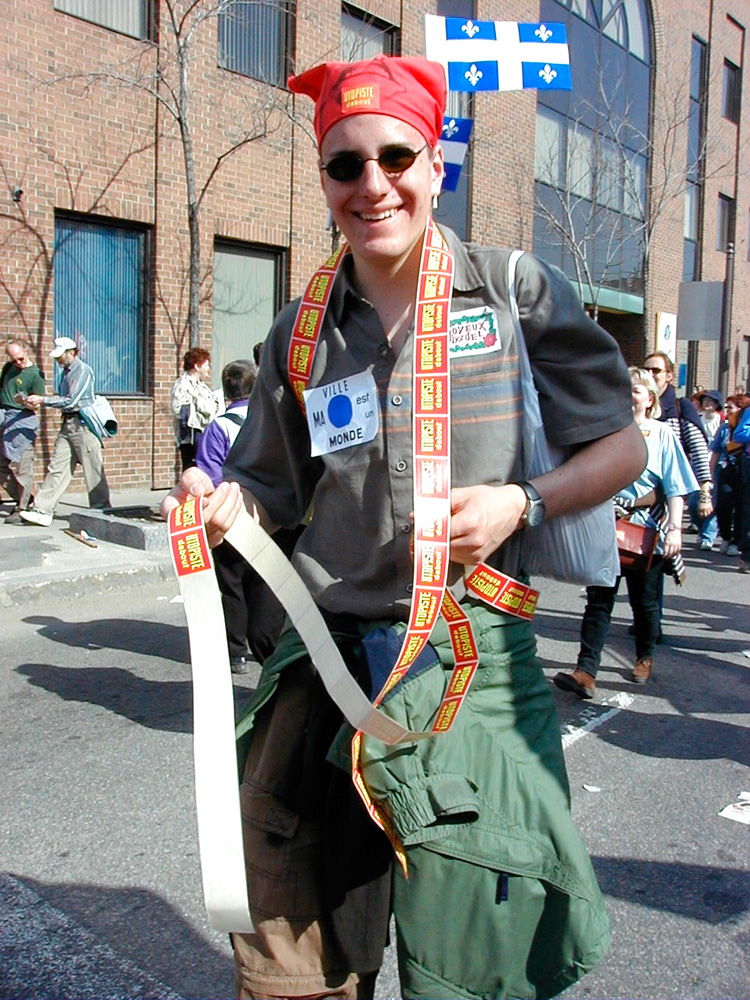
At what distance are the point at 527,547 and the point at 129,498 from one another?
36.2 feet

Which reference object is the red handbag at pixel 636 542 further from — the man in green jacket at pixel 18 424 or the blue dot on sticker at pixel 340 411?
the man in green jacket at pixel 18 424

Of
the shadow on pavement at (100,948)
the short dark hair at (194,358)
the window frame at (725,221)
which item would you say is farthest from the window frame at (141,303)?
the window frame at (725,221)

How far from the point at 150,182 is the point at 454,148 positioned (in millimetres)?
7032

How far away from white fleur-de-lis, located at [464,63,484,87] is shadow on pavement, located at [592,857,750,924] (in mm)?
5312

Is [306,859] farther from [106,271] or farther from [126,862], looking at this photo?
[106,271]

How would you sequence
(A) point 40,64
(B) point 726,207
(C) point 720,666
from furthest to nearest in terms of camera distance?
(B) point 726,207 → (A) point 40,64 → (C) point 720,666

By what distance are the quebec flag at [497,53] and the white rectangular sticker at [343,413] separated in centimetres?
550

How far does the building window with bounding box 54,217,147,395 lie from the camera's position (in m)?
12.1

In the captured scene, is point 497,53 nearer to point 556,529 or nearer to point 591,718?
point 591,718

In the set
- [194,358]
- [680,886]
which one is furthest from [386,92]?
[194,358]

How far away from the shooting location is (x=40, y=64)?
1128 cm

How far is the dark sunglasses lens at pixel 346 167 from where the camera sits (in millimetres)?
1791

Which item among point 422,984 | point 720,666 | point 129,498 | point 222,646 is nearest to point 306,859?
point 422,984

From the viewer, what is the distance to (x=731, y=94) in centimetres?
2688
